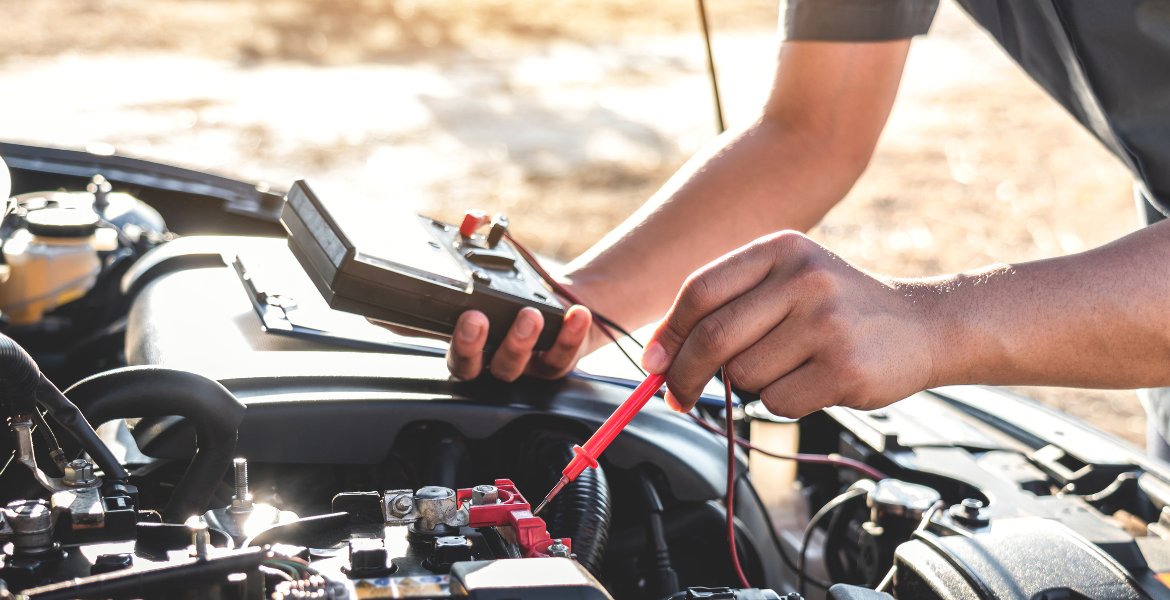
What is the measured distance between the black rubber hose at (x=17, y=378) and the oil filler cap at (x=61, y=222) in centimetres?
61

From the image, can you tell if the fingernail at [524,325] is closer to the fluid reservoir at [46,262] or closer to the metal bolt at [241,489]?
the metal bolt at [241,489]

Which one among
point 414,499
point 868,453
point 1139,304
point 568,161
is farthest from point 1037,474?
point 568,161

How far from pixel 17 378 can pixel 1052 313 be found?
0.85 metres

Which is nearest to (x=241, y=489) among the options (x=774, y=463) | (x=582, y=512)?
(x=582, y=512)

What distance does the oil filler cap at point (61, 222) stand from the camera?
1.28 m

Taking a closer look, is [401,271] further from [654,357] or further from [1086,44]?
[1086,44]

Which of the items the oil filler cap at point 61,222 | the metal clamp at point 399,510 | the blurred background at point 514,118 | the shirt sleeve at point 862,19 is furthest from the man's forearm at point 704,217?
the blurred background at point 514,118

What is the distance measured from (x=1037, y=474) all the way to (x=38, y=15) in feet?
31.8

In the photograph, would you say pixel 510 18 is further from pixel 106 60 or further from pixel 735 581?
pixel 735 581

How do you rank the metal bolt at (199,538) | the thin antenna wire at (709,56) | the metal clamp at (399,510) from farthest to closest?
the thin antenna wire at (709,56)
the metal clamp at (399,510)
the metal bolt at (199,538)

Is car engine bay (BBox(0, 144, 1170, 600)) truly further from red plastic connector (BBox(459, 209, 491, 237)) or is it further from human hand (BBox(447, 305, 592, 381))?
red plastic connector (BBox(459, 209, 491, 237))

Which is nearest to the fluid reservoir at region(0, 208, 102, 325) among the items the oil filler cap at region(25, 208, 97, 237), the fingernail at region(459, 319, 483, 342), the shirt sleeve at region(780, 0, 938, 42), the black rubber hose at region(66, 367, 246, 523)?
the oil filler cap at region(25, 208, 97, 237)

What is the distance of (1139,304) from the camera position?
2.60 ft

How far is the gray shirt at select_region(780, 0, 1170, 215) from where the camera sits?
100 cm
